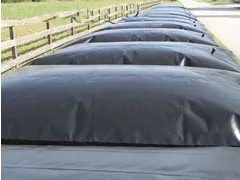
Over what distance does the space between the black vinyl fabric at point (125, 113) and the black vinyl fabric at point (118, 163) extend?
70 mm

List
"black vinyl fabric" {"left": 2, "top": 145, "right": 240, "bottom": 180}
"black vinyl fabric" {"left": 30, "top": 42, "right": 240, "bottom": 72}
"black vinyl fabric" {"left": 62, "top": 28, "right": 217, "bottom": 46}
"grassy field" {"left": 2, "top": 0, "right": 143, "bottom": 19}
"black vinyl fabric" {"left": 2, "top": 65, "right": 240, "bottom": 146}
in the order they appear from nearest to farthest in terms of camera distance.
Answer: "black vinyl fabric" {"left": 2, "top": 145, "right": 240, "bottom": 180}, "black vinyl fabric" {"left": 2, "top": 65, "right": 240, "bottom": 146}, "black vinyl fabric" {"left": 30, "top": 42, "right": 240, "bottom": 72}, "black vinyl fabric" {"left": 62, "top": 28, "right": 217, "bottom": 46}, "grassy field" {"left": 2, "top": 0, "right": 143, "bottom": 19}

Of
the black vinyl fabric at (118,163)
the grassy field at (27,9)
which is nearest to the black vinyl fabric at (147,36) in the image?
the black vinyl fabric at (118,163)

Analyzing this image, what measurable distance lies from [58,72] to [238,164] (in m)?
1.49

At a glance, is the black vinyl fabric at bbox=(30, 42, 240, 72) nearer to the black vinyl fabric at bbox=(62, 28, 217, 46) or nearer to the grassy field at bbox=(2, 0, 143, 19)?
the black vinyl fabric at bbox=(62, 28, 217, 46)

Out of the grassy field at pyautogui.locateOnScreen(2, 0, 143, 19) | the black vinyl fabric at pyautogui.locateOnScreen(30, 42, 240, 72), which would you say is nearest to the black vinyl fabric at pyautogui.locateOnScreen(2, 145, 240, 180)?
the black vinyl fabric at pyautogui.locateOnScreen(30, 42, 240, 72)

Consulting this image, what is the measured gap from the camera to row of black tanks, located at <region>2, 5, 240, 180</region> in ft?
6.28

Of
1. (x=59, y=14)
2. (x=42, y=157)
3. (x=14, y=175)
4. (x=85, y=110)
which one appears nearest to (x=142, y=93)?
(x=85, y=110)

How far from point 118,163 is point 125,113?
0.38m

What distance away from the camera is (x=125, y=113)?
2.29m

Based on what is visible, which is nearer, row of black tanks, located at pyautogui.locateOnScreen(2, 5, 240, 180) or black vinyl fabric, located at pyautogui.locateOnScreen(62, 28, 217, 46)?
row of black tanks, located at pyautogui.locateOnScreen(2, 5, 240, 180)

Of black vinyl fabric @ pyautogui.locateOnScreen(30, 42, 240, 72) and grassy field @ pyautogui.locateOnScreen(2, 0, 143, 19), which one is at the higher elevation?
black vinyl fabric @ pyautogui.locateOnScreen(30, 42, 240, 72)

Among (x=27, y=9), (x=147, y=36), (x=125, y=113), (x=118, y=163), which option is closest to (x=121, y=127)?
(x=125, y=113)

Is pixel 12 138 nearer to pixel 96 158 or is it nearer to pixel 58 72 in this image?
pixel 96 158

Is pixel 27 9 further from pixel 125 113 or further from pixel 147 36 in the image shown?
pixel 125 113
